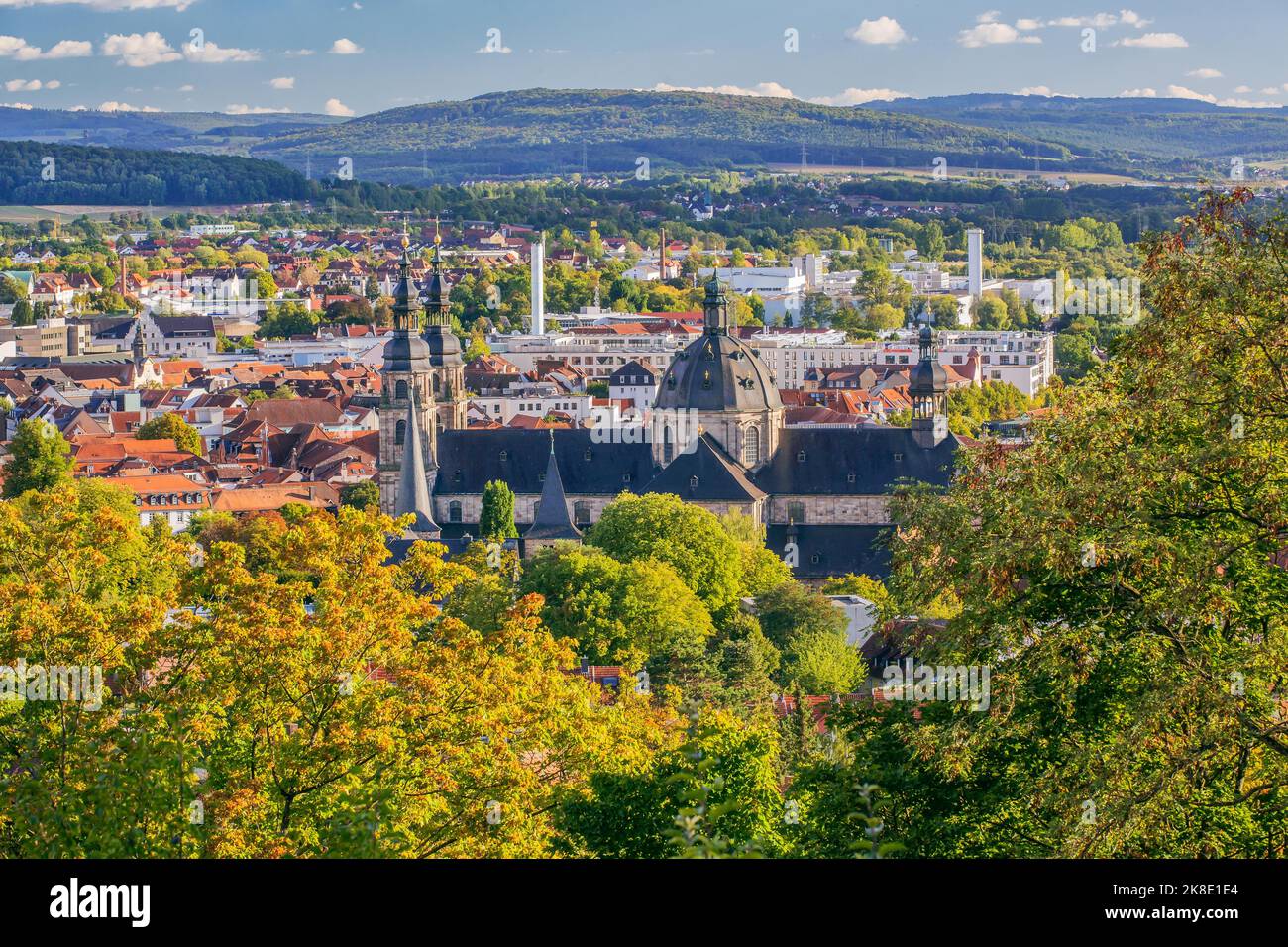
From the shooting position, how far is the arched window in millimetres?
66375

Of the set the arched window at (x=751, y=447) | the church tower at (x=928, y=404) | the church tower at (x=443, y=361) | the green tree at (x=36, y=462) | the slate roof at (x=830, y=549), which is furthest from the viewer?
the green tree at (x=36, y=462)

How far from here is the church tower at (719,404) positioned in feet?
217

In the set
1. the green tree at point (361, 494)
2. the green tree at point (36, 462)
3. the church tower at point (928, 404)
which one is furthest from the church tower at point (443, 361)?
the church tower at point (928, 404)

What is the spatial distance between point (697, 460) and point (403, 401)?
9171 mm

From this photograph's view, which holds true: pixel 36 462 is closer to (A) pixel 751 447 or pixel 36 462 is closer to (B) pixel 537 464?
(B) pixel 537 464

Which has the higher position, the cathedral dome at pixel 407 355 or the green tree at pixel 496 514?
the cathedral dome at pixel 407 355

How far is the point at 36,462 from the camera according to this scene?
7538 cm

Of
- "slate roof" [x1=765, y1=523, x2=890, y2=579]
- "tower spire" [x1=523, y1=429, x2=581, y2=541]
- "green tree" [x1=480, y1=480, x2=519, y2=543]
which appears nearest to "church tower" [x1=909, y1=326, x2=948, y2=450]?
"slate roof" [x1=765, y1=523, x2=890, y2=579]

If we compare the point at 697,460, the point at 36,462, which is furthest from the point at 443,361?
the point at 36,462

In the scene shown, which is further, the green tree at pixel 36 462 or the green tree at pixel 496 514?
the green tree at pixel 36 462

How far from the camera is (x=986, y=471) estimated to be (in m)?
19.6

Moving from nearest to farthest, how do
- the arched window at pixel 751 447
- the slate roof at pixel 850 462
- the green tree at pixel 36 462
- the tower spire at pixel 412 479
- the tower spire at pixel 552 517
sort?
the tower spire at pixel 552 517, the slate roof at pixel 850 462, the tower spire at pixel 412 479, the arched window at pixel 751 447, the green tree at pixel 36 462

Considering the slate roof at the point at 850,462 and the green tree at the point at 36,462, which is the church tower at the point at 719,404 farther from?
the green tree at the point at 36,462
